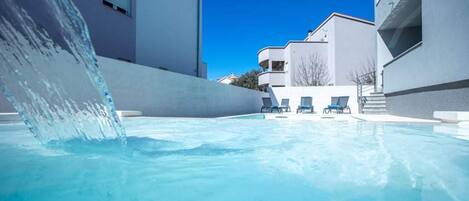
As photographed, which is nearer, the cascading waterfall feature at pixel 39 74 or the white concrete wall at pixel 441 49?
the cascading waterfall feature at pixel 39 74

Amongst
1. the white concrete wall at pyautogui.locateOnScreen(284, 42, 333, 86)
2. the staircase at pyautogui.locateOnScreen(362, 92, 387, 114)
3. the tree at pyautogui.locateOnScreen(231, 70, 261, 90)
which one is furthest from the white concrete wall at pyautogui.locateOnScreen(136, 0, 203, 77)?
the tree at pyautogui.locateOnScreen(231, 70, 261, 90)

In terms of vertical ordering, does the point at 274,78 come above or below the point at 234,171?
above

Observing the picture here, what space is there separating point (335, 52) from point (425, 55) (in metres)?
18.9

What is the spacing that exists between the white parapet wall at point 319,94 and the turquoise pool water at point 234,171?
1641 centimetres

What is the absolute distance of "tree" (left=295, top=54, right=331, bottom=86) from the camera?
96.0ft

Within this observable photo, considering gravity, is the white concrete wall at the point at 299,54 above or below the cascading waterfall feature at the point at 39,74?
above

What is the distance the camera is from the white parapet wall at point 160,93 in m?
10.0

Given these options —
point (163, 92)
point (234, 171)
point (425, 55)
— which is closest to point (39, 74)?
point (234, 171)

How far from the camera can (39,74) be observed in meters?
5.59

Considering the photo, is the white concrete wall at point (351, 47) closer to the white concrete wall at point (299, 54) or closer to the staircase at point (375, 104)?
the white concrete wall at point (299, 54)

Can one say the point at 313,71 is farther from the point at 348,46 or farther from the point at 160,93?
the point at 160,93

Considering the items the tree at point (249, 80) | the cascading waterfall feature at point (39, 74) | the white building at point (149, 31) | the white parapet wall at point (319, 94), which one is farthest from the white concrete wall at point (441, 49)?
the tree at point (249, 80)

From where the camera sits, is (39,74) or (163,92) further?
(163,92)

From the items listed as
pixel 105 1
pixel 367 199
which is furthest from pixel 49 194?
pixel 105 1
